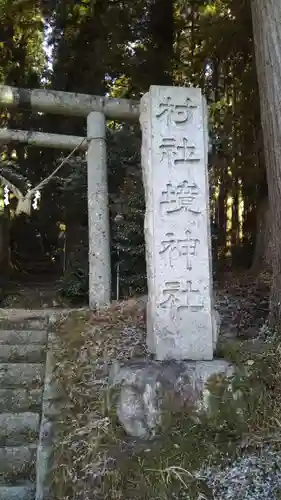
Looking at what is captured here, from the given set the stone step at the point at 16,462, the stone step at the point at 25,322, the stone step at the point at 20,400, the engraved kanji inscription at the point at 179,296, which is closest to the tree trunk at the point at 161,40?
the stone step at the point at 25,322

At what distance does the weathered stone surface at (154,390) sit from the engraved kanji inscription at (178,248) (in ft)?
2.37

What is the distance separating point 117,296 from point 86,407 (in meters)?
3.36

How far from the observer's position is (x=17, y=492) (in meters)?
3.44

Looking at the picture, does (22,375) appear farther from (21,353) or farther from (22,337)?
(22,337)

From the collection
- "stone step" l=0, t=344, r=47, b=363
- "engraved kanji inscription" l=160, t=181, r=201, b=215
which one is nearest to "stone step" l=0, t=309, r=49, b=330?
"stone step" l=0, t=344, r=47, b=363

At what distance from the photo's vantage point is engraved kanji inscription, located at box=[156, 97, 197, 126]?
3758 millimetres

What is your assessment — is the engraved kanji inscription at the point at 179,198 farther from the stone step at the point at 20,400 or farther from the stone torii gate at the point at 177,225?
the stone step at the point at 20,400

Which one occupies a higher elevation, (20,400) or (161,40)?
Answer: (161,40)

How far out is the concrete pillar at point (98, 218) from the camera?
6.21 m

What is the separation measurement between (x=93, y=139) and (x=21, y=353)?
2.95 meters

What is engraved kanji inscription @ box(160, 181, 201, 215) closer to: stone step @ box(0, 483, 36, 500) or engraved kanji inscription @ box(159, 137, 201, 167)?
engraved kanji inscription @ box(159, 137, 201, 167)

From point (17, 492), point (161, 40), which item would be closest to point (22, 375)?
point (17, 492)

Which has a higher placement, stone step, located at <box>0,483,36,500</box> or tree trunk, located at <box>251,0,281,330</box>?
tree trunk, located at <box>251,0,281,330</box>

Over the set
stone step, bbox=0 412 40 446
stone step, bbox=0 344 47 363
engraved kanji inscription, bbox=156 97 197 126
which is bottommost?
stone step, bbox=0 412 40 446
